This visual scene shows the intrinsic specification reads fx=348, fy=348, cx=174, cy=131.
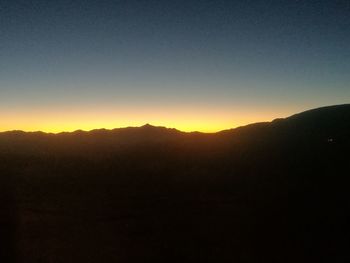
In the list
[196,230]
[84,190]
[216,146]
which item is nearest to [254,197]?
[196,230]

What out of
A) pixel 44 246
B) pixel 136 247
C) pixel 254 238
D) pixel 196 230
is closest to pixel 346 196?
pixel 254 238

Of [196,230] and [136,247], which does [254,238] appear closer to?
[196,230]

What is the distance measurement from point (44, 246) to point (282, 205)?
10.8 metres

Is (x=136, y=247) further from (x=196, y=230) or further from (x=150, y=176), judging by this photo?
(x=150, y=176)

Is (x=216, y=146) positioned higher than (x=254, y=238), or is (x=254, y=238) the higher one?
(x=216, y=146)

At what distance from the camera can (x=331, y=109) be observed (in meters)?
45.5

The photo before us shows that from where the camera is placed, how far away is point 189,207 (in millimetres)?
16672

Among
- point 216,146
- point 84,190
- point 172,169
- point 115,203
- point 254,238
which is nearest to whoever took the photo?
point 254,238

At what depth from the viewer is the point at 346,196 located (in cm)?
1761

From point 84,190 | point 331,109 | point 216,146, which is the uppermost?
point 331,109

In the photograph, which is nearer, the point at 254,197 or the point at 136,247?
the point at 136,247

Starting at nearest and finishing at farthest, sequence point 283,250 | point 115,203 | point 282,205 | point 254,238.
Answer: point 283,250
point 254,238
point 282,205
point 115,203

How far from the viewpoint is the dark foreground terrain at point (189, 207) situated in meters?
11.6

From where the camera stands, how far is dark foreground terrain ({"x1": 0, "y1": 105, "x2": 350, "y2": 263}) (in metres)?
11.6
